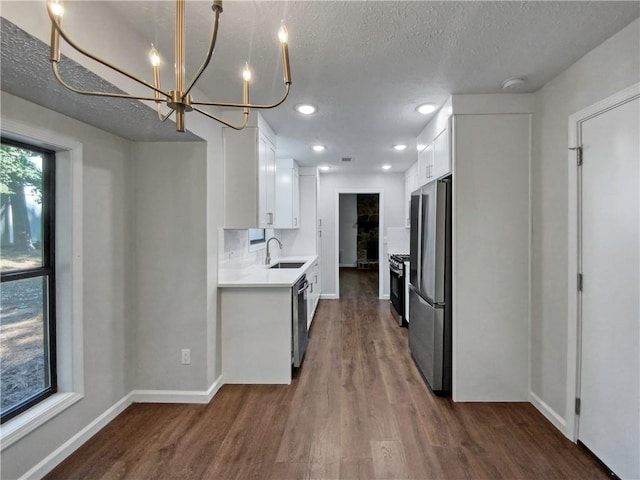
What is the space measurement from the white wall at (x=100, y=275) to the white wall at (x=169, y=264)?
0.33 feet

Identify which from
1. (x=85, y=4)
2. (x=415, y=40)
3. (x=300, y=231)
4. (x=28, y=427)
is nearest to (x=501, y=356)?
(x=415, y=40)

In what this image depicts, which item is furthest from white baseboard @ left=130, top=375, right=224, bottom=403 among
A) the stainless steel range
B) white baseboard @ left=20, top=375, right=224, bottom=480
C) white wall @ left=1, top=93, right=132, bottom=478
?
the stainless steel range

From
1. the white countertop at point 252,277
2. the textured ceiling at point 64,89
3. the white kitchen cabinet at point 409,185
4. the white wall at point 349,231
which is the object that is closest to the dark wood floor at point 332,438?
the white countertop at point 252,277

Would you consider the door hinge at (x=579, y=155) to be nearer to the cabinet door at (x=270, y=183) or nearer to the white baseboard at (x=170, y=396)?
the cabinet door at (x=270, y=183)

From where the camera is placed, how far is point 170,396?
8.39 ft

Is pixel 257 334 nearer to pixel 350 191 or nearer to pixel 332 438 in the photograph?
pixel 332 438

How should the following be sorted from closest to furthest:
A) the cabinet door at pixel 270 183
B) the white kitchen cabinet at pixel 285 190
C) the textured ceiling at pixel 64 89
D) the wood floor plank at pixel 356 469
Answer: the textured ceiling at pixel 64 89
the wood floor plank at pixel 356 469
the cabinet door at pixel 270 183
the white kitchen cabinet at pixel 285 190

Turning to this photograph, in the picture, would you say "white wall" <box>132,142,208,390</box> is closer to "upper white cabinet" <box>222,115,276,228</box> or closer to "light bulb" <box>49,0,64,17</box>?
"upper white cabinet" <box>222,115,276,228</box>

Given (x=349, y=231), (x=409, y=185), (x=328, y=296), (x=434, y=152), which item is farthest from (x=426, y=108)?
(x=349, y=231)

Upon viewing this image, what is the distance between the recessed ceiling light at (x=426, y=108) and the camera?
2703 millimetres

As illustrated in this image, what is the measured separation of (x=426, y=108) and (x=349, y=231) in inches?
325

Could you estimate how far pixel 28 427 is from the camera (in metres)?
1.71

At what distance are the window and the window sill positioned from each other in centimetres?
5

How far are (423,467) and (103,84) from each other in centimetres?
262
